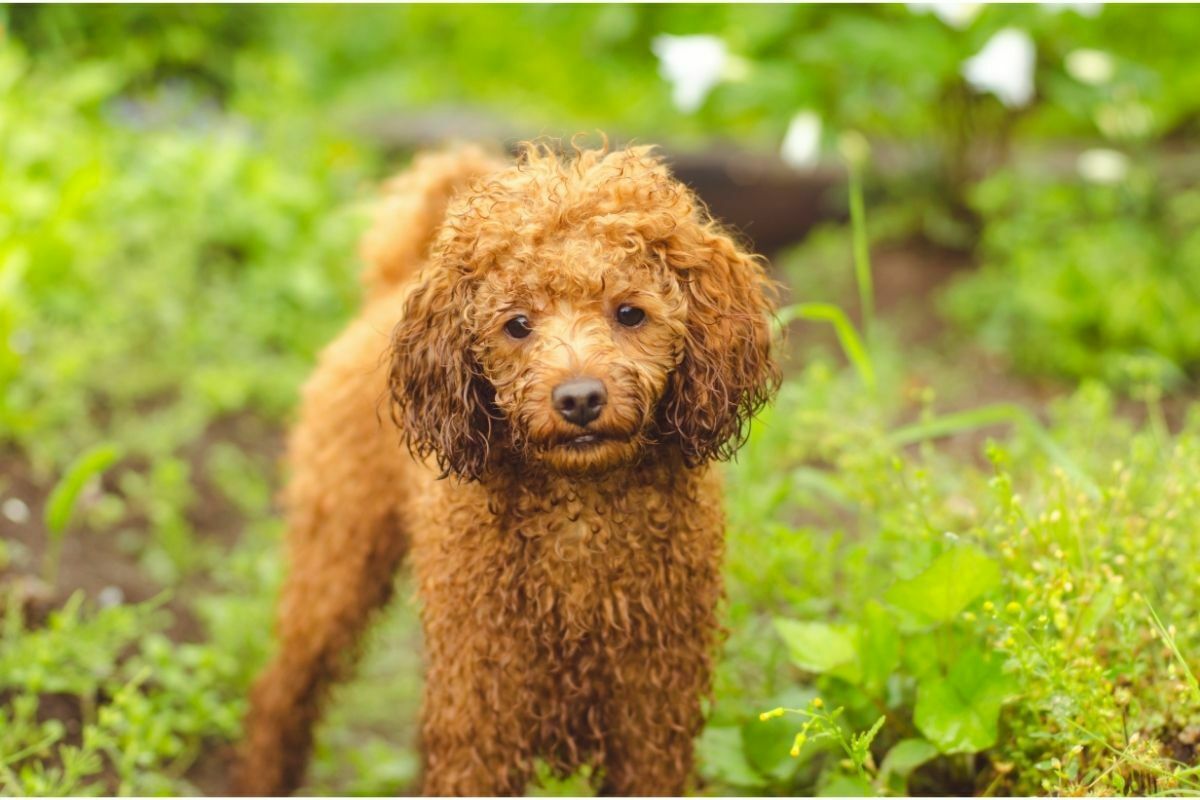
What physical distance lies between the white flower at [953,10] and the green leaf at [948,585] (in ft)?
10.9

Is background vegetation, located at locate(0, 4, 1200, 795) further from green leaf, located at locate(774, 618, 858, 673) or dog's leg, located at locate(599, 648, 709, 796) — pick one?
dog's leg, located at locate(599, 648, 709, 796)

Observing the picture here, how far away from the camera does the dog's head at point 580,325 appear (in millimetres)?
2398

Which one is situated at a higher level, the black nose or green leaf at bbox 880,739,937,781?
the black nose

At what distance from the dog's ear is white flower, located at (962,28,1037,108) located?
327 cm

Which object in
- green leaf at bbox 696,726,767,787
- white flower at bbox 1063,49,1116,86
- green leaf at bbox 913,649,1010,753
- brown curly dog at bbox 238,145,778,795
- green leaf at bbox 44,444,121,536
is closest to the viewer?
brown curly dog at bbox 238,145,778,795

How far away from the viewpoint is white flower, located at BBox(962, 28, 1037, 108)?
5.05 meters

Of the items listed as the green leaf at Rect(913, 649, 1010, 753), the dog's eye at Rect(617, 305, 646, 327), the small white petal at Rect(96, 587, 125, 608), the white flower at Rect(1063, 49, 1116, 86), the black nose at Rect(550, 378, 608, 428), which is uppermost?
the white flower at Rect(1063, 49, 1116, 86)

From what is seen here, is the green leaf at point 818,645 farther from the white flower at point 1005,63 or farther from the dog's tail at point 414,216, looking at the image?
the white flower at point 1005,63

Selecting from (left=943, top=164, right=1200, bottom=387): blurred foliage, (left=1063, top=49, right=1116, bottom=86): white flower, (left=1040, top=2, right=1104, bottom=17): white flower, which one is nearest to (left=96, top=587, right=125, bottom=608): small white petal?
(left=943, top=164, right=1200, bottom=387): blurred foliage

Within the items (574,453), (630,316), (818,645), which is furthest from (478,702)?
(630,316)

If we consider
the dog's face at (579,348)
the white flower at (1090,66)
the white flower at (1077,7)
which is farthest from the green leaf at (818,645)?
the white flower at (1090,66)

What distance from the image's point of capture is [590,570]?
8.52 feet

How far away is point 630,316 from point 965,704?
111 cm

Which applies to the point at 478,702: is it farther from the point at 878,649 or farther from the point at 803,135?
the point at 803,135
